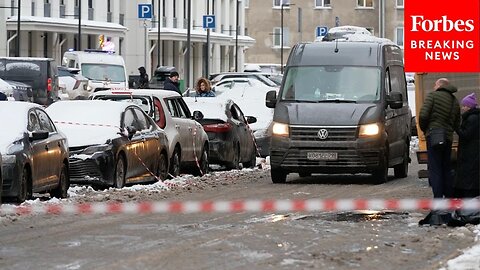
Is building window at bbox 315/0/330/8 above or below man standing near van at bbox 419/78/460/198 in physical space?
above

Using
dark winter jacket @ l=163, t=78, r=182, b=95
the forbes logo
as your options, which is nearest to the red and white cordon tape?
the forbes logo

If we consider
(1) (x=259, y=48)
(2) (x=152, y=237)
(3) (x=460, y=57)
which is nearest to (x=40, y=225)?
(2) (x=152, y=237)

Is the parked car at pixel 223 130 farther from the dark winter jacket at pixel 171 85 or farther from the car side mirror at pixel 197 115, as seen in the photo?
the dark winter jacket at pixel 171 85

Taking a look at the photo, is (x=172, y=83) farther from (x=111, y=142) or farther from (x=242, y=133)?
(x=111, y=142)

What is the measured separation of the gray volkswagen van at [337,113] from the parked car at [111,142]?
6.86 ft

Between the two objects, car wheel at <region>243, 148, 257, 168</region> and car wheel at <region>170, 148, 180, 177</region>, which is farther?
car wheel at <region>243, 148, 257, 168</region>

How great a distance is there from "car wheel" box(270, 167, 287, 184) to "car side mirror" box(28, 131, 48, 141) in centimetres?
594

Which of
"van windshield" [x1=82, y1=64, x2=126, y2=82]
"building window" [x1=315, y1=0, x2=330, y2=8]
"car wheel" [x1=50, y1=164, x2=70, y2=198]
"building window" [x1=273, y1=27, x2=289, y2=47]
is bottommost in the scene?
"car wheel" [x1=50, y1=164, x2=70, y2=198]

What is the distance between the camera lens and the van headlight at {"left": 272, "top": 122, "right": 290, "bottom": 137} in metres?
24.0

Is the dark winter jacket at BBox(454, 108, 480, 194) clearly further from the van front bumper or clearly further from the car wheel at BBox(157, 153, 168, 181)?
the car wheel at BBox(157, 153, 168, 181)

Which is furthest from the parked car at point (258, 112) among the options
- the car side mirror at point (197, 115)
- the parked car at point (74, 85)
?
the parked car at point (74, 85)

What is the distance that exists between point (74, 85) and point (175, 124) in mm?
27084

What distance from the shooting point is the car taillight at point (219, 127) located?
27.8m

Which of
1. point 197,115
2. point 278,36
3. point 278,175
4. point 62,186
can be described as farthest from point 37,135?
point 278,36
